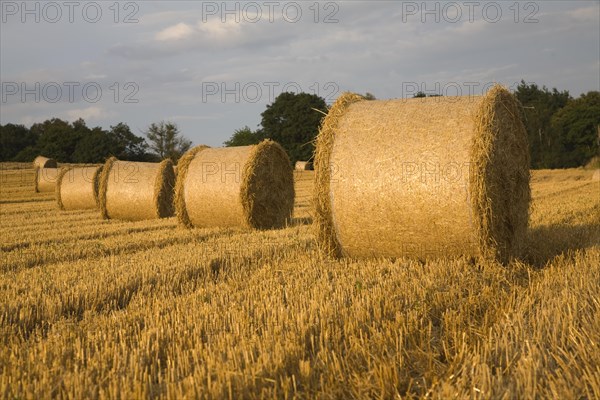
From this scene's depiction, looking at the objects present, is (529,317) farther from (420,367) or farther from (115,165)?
(115,165)

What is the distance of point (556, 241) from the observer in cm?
786

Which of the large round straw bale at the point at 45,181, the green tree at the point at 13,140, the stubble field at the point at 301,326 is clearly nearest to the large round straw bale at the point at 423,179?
the stubble field at the point at 301,326

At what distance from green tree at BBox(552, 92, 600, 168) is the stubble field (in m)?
48.8

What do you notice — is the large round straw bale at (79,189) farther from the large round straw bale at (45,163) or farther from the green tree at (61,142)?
the green tree at (61,142)

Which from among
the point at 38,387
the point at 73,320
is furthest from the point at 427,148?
the point at 38,387

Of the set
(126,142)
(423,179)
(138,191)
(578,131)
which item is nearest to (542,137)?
(578,131)

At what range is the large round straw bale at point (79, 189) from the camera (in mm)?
18109

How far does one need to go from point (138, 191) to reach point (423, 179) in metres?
9.71

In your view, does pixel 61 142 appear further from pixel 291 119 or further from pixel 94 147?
pixel 291 119

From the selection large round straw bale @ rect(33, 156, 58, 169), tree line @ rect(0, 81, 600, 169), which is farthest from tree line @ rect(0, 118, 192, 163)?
large round straw bale @ rect(33, 156, 58, 169)

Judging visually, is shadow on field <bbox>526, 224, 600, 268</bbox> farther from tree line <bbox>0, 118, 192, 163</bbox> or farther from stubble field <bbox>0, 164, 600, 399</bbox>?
tree line <bbox>0, 118, 192, 163</bbox>

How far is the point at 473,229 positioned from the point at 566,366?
3038 mm

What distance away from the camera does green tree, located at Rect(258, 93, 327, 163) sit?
55875mm

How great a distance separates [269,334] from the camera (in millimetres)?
3910
